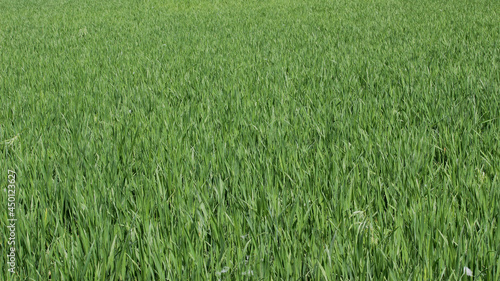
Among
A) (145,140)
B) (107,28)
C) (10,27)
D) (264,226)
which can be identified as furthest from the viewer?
(10,27)

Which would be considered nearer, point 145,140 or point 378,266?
point 378,266

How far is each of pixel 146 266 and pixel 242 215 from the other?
38 centimetres

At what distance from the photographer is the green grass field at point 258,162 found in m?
1.12

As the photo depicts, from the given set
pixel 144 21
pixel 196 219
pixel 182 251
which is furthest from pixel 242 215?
pixel 144 21

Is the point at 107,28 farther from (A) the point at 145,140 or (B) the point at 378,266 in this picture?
(B) the point at 378,266

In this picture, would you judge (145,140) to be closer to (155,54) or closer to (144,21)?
(155,54)

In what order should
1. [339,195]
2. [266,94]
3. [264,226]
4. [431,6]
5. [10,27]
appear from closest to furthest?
[264,226] → [339,195] → [266,94] → [10,27] → [431,6]

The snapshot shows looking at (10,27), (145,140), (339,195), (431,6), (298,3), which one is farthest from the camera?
(298,3)

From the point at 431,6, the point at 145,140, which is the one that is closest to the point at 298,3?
the point at 431,6

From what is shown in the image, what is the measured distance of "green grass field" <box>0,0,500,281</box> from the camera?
1.12 m

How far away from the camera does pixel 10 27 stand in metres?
7.82

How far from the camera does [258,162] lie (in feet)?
5.62

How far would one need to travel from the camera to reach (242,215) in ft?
4.53

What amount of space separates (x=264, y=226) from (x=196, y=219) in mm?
255
